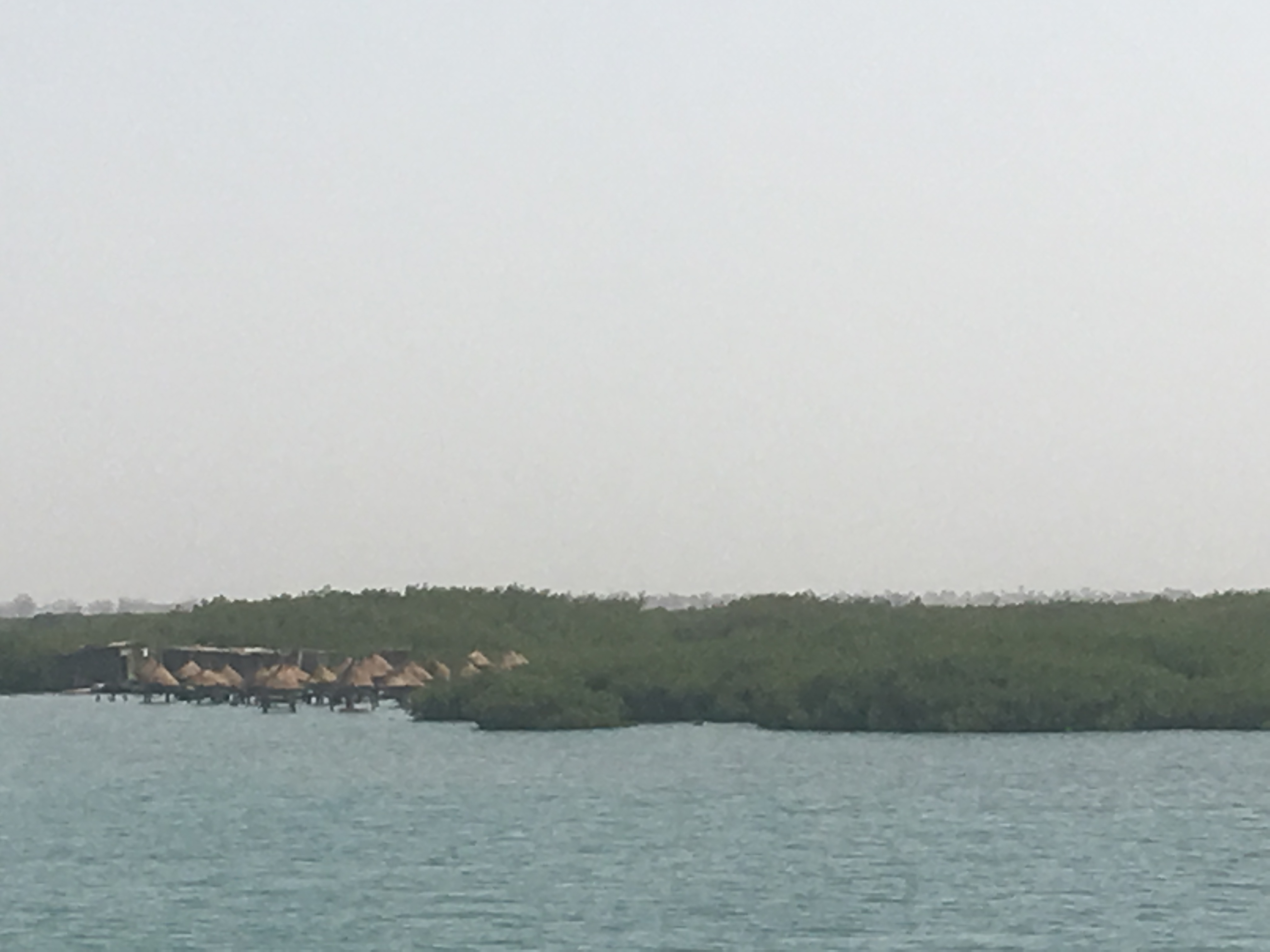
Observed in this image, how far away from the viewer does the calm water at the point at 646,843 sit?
103 feet

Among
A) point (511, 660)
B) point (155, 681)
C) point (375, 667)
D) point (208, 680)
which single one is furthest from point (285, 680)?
point (155, 681)

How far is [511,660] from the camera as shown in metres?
80.8

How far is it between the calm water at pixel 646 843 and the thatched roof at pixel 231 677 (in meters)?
21.4

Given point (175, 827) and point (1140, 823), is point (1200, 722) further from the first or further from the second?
point (175, 827)

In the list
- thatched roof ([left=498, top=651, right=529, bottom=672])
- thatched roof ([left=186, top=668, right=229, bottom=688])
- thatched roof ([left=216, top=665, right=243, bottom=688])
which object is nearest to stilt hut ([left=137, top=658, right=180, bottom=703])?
thatched roof ([left=186, top=668, right=229, bottom=688])

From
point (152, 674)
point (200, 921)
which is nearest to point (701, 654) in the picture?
point (152, 674)

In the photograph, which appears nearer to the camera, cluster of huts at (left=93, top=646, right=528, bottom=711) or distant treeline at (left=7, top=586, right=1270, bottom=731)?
distant treeline at (left=7, top=586, right=1270, bottom=731)

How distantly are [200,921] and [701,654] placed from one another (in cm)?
3983

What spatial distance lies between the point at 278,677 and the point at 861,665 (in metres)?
26.4

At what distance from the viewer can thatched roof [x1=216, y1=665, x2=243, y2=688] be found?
84750mm

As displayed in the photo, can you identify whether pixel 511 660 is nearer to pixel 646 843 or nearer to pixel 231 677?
pixel 231 677

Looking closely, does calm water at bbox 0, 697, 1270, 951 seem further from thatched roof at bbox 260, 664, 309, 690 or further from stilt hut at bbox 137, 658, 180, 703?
stilt hut at bbox 137, 658, 180, 703

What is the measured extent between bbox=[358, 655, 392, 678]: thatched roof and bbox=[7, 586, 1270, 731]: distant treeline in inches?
92.8

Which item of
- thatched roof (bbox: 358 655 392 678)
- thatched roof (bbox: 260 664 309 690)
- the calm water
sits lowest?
the calm water
